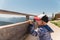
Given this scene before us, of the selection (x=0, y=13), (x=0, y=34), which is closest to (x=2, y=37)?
(x=0, y=34)

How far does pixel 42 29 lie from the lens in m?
3.04

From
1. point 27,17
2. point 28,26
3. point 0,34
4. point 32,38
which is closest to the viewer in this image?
point 0,34

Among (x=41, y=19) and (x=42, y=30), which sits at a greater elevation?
(x=41, y=19)

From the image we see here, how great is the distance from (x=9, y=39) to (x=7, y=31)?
0.44 ft

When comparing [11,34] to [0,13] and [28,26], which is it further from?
[28,26]

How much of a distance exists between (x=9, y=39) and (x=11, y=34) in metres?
0.10

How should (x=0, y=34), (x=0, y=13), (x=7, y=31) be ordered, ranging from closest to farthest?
(x=0, y=34)
(x=7, y=31)
(x=0, y=13)

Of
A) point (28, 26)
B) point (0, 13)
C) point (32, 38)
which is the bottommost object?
point (32, 38)

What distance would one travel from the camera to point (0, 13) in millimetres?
2846

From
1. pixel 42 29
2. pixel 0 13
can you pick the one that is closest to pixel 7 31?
pixel 0 13

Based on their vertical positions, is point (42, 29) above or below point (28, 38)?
above

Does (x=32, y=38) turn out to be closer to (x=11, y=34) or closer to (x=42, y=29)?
(x=42, y=29)

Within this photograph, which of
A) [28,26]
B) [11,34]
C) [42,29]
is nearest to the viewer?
[11,34]

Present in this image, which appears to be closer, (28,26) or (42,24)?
(42,24)
